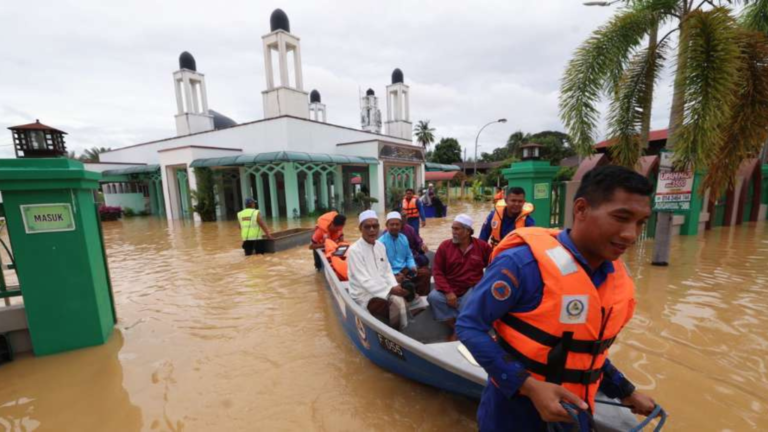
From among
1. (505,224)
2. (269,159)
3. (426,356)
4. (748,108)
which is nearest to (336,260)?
(505,224)

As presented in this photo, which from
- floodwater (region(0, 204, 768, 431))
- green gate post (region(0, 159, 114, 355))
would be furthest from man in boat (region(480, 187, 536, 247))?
green gate post (region(0, 159, 114, 355))

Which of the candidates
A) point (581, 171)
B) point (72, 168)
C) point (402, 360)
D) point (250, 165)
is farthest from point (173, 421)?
point (250, 165)

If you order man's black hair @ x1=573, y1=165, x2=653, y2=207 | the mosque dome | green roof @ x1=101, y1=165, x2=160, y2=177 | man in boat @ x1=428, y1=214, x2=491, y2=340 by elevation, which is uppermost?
the mosque dome

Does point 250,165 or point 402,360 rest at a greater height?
point 250,165

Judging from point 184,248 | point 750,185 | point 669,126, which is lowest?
point 184,248

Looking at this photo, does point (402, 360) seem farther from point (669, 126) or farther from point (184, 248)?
point (184, 248)

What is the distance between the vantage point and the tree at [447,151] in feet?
151

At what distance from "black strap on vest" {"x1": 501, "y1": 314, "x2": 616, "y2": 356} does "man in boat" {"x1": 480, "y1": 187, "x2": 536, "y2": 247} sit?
9.89 ft

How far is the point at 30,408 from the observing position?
291 cm

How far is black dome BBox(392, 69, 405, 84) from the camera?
24.0m

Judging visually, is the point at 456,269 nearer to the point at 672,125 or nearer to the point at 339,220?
the point at 339,220

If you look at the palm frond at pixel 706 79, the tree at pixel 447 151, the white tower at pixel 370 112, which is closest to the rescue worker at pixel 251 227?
the palm frond at pixel 706 79

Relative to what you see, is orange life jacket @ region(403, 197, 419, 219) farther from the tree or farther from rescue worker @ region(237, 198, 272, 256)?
the tree

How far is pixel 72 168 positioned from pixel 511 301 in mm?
4416
